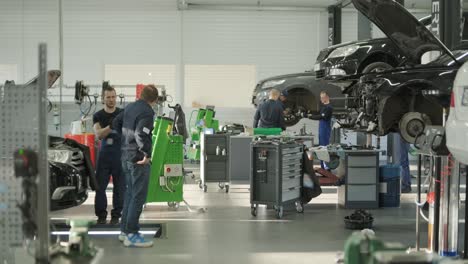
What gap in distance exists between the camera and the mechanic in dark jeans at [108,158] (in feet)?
20.0

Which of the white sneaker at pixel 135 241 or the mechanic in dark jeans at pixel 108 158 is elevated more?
the mechanic in dark jeans at pixel 108 158

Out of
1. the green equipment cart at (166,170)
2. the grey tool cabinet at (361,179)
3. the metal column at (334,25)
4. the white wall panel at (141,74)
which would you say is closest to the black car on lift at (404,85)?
the grey tool cabinet at (361,179)

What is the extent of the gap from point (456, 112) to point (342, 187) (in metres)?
3.55

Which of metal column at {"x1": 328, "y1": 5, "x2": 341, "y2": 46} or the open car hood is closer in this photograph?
the open car hood

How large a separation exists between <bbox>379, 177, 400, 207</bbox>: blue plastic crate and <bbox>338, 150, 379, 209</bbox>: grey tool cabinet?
0.54 ft

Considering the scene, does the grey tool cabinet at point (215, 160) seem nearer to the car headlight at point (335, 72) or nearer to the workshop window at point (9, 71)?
the car headlight at point (335, 72)

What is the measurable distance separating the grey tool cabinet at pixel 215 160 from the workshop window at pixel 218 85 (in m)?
6.82

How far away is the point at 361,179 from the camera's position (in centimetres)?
749

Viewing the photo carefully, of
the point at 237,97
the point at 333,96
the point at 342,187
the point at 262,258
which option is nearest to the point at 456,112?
the point at 262,258

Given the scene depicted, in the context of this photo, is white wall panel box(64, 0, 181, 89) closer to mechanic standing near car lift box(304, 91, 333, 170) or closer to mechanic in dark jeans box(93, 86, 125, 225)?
mechanic standing near car lift box(304, 91, 333, 170)

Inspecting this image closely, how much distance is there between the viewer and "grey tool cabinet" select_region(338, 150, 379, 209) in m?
7.46

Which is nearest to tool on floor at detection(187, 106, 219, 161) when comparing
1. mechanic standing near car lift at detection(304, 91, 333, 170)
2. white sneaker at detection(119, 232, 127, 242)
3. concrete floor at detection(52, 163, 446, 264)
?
mechanic standing near car lift at detection(304, 91, 333, 170)

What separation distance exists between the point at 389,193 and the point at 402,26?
2137 mm

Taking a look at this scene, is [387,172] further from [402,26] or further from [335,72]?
[335,72]
